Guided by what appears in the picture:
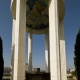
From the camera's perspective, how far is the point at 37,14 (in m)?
28.5

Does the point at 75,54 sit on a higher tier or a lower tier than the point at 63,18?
lower

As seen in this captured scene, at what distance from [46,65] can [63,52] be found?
7.17 metres

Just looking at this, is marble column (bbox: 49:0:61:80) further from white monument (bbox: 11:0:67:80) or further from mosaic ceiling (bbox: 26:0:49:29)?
mosaic ceiling (bbox: 26:0:49:29)

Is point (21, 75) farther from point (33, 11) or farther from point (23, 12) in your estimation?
point (33, 11)

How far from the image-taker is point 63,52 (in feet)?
79.6

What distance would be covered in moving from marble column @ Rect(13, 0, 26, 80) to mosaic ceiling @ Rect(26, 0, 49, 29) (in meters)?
5.56

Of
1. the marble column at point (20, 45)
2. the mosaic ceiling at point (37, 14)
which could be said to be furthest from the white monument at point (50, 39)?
the mosaic ceiling at point (37, 14)

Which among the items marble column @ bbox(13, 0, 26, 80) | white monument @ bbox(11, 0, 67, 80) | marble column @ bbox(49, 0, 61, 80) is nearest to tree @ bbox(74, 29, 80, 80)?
white monument @ bbox(11, 0, 67, 80)

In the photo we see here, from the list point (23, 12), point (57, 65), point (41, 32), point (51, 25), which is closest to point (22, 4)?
point (23, 12)

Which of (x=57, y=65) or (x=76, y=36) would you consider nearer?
(x=57, y=65)

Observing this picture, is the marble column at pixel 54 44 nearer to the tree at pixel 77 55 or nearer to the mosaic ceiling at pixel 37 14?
the mosaic ceiling at pixel 37 14

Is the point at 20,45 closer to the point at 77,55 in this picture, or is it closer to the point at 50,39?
the point at 50,39

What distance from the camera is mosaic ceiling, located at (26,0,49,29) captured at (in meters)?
26.0

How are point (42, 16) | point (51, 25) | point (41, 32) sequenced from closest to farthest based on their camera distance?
point (51, 25), point (42, 16), point (41, 32)
